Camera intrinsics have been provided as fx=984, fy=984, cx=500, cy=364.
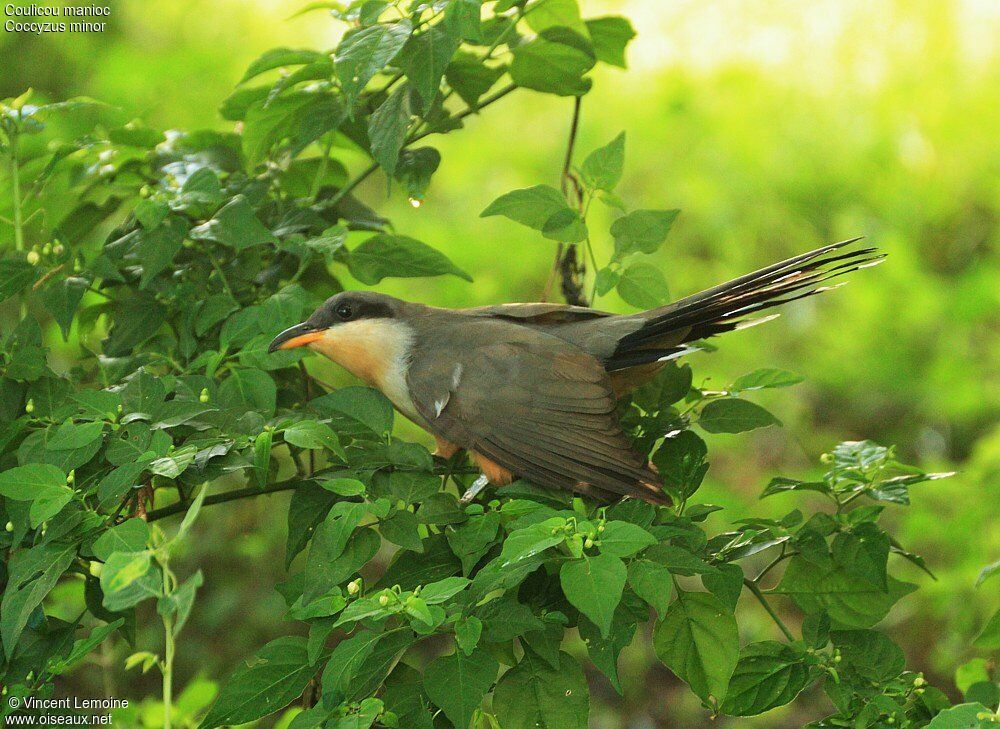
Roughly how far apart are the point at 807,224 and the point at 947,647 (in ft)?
6.02

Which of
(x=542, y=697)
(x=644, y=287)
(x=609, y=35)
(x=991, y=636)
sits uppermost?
(x=609, y=35)

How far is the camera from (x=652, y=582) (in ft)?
3.05

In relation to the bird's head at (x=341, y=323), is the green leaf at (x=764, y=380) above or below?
below

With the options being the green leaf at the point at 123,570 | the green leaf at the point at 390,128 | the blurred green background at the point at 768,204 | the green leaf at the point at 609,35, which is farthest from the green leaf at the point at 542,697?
the blurred green background at the point at 768,204

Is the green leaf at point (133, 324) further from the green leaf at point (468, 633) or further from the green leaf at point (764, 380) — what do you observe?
the green leaf at point (764, 380)

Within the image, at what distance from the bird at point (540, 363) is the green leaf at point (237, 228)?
149mm

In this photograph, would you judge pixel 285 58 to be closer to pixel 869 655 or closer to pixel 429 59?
pixel 429 59

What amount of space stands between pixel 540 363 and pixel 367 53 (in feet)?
1.56

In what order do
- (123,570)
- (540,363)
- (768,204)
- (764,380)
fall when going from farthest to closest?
(768,204) < (540,363) < (764,380) < (123,570)

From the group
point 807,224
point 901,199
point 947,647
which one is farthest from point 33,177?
point 901,199

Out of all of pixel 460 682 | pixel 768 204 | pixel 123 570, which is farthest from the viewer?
pixel 768 204

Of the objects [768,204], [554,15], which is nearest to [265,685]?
[554,15]

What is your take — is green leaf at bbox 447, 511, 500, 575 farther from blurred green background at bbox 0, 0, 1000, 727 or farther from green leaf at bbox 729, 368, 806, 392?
blurred green background at bbox 0, 0, 1000, 727

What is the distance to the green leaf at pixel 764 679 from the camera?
1079 millimetres
